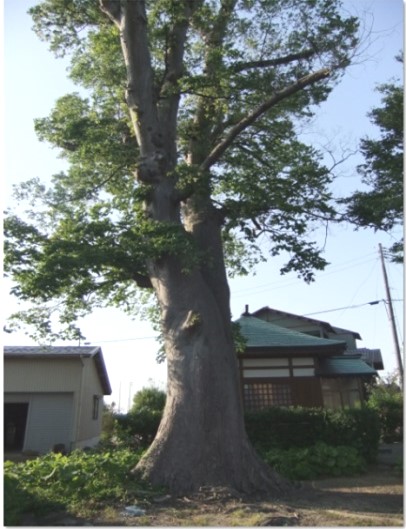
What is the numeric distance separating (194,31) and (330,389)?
539 inches

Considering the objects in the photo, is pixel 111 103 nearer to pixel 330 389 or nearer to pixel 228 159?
pixel 228 159

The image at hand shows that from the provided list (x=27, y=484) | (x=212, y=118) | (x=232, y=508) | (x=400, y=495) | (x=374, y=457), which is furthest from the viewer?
(x=374, y=457)

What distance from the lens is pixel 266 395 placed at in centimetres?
1502

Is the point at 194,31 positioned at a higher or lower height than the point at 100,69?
higher

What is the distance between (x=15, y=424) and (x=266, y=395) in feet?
32.7

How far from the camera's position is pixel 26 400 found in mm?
17391

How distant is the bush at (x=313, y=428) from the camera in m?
11.1

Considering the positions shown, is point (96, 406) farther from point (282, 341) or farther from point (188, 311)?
point (188, 311)

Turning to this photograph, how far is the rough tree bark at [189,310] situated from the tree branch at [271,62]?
687 mm

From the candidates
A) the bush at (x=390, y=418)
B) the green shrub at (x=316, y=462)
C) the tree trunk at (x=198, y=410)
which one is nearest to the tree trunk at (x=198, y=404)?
the tree trunk at (x=198, y=410)

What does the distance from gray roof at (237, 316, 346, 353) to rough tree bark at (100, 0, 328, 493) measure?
21.8 ft

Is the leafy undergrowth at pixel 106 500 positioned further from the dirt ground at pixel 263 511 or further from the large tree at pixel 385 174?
the large tree at pixel 385 174

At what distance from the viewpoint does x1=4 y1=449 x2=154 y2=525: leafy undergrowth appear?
529 centimetres

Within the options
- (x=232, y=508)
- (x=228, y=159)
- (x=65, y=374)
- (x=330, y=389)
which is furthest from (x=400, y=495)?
(x=65, y=374)
